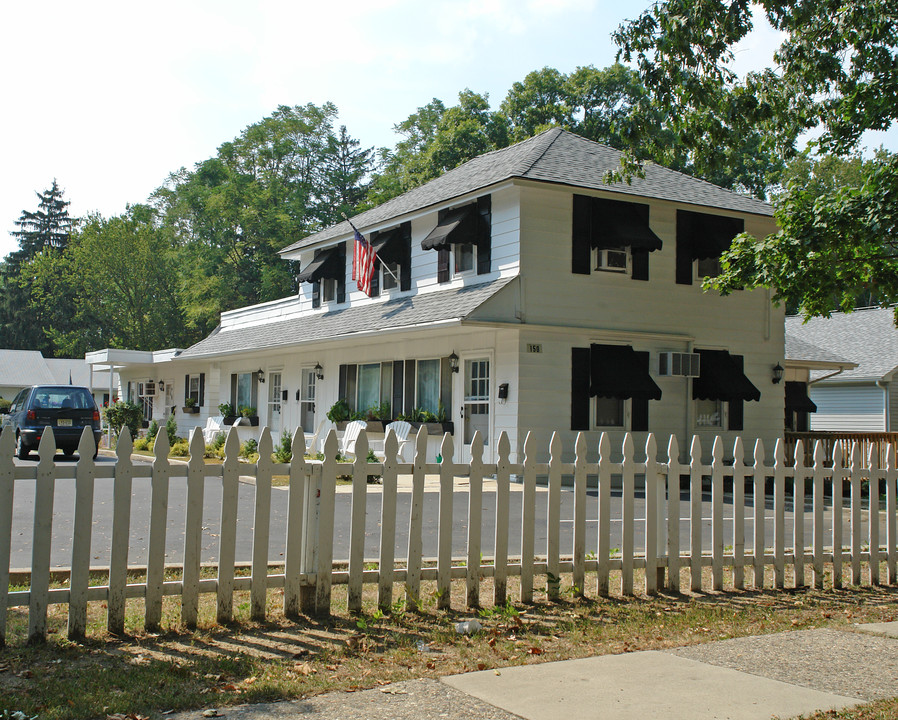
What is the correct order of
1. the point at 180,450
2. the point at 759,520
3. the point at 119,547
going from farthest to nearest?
the point at 180,450 < the point at 759,520 < the point at 119,547

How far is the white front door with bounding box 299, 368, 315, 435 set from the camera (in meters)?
25.0

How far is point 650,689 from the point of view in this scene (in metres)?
4.68

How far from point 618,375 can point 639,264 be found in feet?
8.62

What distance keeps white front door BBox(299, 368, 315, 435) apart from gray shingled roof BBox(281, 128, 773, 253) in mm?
4468

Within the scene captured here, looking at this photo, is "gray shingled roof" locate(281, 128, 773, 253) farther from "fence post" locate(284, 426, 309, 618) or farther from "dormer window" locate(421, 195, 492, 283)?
"fence post" locate(284, 426, 309, 618)

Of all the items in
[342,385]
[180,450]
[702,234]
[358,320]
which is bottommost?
[180,450]

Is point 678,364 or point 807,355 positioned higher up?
point 807,355

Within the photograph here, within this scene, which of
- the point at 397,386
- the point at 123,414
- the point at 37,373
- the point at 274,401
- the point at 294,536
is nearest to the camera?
the point at 294,536

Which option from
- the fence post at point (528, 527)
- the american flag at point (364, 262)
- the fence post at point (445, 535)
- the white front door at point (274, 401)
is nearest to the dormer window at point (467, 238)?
the american flag at point (364, 262)

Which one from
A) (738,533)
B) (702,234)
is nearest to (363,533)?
(738,533)

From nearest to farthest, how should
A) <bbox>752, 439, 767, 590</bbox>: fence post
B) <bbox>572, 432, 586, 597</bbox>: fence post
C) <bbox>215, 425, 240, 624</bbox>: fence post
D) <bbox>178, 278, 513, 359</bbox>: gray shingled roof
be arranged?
<bbox>215, 425, 240, 624</bbox>: fence post
<bbox>572, 432, 586, 597</bbox>: fence post
<bbox>752, 439, 767, 590</bbox>: fence post
<bbox>178, 278, 513, 359</bbox>: gray shingled roof

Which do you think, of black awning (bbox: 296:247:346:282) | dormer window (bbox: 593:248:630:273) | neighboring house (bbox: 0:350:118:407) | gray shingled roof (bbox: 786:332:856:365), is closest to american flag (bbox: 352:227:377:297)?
black awning (bbox: 296:247:346:282)

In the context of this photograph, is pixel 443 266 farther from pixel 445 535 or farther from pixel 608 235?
pixel 445 535

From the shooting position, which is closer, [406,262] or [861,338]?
[406,262]
